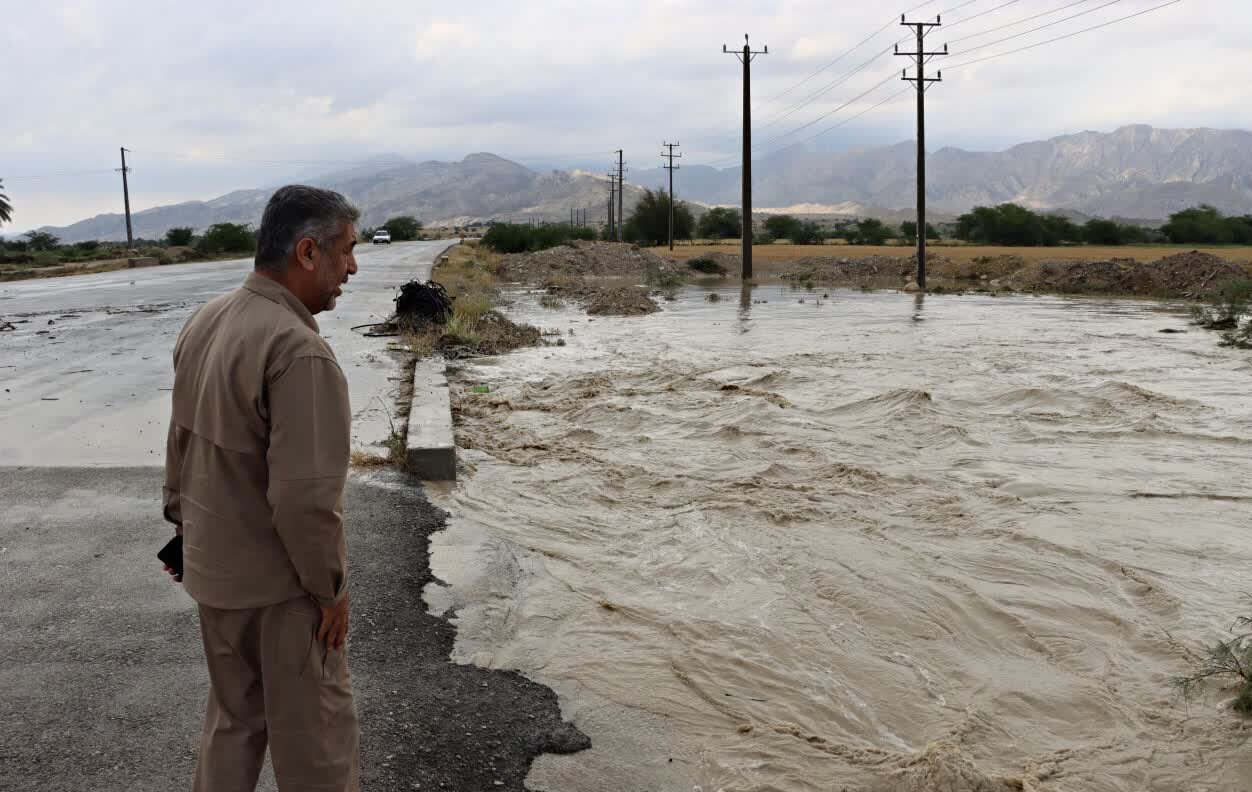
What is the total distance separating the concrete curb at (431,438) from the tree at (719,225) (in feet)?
318

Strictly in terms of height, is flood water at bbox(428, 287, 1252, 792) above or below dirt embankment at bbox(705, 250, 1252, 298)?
below

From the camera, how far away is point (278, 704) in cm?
288

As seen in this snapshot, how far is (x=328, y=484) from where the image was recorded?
9.10 feet

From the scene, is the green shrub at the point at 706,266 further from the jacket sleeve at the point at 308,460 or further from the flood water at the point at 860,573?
the jacket sleeve at the point at 308,460

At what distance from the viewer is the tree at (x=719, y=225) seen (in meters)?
107

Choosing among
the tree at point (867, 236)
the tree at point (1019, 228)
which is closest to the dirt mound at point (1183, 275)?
the tree at point (1019, 228)

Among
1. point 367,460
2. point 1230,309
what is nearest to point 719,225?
point 1230,309

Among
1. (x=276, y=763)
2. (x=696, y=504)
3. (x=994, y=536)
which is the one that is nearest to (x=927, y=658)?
(x=994, y=536)

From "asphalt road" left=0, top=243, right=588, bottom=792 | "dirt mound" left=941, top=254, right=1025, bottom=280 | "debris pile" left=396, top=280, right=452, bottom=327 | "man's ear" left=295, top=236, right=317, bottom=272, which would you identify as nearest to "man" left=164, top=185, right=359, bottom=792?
"man's ear" left=295, top=236, right=317, bottom=272

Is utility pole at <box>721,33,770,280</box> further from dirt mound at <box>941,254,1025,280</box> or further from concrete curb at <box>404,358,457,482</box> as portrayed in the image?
concrete curb at <box>404,358,457,482</box>

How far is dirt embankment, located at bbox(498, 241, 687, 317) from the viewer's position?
36406mm

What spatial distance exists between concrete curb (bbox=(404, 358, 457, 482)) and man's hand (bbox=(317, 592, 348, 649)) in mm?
5625

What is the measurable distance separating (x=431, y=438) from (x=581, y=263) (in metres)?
38.4

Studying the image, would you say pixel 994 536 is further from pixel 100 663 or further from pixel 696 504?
pixel 100 663
